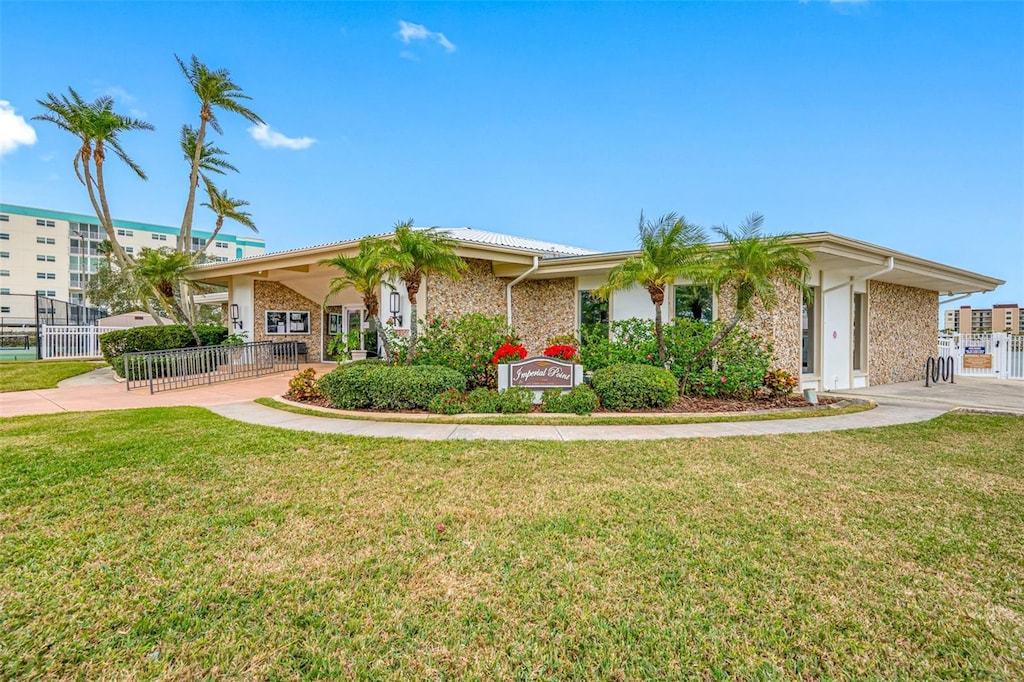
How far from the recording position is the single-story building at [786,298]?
417 inches

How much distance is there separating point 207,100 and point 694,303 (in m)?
20.5

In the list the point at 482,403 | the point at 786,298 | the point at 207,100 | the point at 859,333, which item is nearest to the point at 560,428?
the point at 482,403

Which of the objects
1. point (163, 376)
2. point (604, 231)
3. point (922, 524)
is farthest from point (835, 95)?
point (163, 376)

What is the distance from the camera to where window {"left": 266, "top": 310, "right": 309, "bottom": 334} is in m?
16.3

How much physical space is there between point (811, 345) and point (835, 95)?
20.4ft

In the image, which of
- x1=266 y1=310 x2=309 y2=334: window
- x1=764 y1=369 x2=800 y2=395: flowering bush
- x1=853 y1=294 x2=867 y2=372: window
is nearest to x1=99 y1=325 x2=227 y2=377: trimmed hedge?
x1=266 y1=310 x2=309 y2=334: window

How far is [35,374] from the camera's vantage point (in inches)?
530

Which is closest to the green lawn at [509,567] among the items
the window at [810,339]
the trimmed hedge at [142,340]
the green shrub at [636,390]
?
the green shrub at [636,390]

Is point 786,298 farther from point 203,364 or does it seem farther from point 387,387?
point 203,364

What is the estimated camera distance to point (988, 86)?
34.3ft

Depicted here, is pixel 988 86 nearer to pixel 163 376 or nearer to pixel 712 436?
pixel 712 436

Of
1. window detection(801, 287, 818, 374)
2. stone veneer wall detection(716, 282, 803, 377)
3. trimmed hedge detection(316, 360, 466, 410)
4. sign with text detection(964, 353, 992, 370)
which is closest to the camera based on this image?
trimmed hedge detection(316, 360, 466, 410)

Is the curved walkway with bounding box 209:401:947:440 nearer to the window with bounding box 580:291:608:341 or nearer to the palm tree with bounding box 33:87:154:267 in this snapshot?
the window with bounding box 580:291:608:341

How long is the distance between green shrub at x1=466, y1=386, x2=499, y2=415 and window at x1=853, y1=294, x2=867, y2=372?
10596 millimetres
